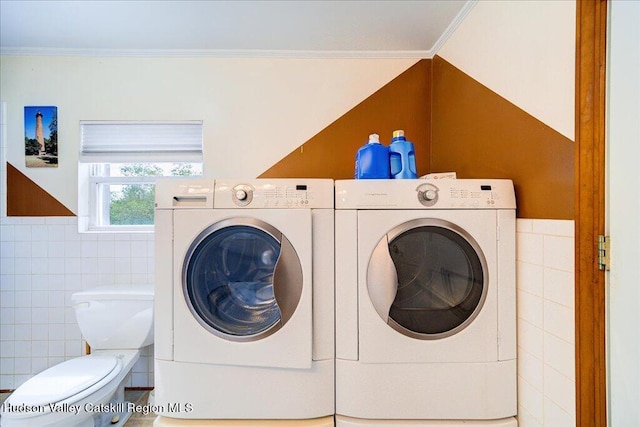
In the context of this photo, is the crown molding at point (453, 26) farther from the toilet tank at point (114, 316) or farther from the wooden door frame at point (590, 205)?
the toilet tank at point (114, 316)

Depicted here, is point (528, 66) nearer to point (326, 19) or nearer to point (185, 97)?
point (326, 19)

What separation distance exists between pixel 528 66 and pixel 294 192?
1.03 metres

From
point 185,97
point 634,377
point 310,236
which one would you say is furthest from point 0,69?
point 634,377

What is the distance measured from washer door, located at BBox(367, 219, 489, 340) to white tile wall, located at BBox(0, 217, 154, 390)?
1595 mm

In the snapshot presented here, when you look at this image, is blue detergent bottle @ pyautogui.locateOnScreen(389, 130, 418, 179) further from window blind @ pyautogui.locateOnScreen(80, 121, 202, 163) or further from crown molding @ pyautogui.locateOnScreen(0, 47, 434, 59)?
window blind @ pyautogui.locateOnScreen(80, 121, 202, 163)

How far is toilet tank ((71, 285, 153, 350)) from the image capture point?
5.64 ft

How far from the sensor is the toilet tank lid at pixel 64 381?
1274mm

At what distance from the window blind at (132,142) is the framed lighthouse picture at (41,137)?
169 mm

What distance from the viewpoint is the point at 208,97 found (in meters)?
1.99

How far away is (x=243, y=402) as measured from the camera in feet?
4.18

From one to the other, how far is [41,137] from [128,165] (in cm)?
51

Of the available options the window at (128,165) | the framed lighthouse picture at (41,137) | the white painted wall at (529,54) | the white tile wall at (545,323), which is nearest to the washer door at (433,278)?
the white tile wall at (545,323)

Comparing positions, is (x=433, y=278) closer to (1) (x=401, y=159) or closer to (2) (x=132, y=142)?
(1) (x=401, y=159)

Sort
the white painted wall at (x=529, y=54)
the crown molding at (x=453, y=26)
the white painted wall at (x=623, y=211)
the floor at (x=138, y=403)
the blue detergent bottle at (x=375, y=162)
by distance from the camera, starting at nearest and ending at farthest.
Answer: the white painted wall at (x=623, y=211) → the white painted wall at (x=529, y=54) → the blue detergent bottle at (x=375, y=162) → the crown molding at (x=453, y=26) → the floor at (x=138, y=403)
